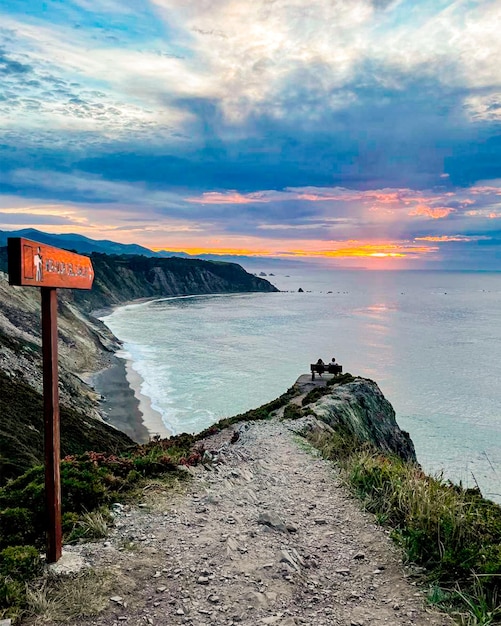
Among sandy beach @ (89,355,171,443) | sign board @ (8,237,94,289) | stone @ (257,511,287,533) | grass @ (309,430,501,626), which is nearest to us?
sign board @ (8,237,94,289)

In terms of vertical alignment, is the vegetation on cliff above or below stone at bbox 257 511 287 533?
below

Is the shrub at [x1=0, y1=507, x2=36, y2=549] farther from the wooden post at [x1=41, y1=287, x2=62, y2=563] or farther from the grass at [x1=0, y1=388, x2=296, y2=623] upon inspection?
the wooden post at [x1=41, y1=287, x2=62, y2=563]

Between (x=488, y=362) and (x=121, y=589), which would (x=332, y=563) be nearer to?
(x=121, y=589)

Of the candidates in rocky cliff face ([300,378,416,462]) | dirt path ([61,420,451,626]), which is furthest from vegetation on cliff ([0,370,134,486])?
rocky cliff face ([300,378,416,462])

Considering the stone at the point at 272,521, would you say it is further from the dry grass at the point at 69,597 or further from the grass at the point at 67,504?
the dry grass at the point at 69,597

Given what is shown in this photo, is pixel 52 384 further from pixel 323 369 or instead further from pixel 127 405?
pixel 127 405

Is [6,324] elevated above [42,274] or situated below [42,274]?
below

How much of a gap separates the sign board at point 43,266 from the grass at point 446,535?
18.9 feet

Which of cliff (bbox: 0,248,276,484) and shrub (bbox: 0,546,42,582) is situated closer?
shrub (bbox: 0,546,42,582)

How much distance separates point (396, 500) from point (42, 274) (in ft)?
22.0

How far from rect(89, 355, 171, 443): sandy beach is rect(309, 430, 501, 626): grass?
23.3m

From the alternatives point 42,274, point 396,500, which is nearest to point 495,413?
point 396,500

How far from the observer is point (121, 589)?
5.27 m

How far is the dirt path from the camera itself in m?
5.13
